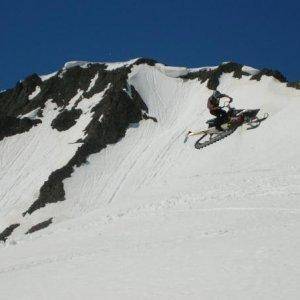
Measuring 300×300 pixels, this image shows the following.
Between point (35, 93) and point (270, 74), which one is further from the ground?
point (270, 74)

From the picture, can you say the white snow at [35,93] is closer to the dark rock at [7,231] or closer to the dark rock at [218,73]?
the dark rock at [218,73]

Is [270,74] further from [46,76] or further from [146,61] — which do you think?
[46,76]

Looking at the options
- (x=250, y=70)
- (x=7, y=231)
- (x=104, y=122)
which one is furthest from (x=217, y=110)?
(x=104, y=122)

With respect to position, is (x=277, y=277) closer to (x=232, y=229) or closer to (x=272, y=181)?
(x=232, y=229)

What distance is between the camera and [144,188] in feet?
94.6

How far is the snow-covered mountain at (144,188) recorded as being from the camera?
11.8 metres

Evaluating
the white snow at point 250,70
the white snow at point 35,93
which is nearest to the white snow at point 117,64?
the white snow at point 35,93

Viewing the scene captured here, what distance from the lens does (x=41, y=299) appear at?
11.5m

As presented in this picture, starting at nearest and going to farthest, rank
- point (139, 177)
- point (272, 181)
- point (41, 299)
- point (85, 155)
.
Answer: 1. point (41, 299)
2. point (272, 181)
3. point (139, 177)
4. point (85, 155)

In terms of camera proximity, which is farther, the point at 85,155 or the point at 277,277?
the point at 85,155

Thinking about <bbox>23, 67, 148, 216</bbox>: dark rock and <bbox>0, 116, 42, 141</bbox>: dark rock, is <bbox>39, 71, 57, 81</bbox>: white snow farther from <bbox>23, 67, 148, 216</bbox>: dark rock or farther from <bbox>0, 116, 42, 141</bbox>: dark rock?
<bbox>0, 116, 42, 141</bbox>: dark rock

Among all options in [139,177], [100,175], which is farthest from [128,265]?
[100,175]

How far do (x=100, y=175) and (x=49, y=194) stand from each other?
537cm

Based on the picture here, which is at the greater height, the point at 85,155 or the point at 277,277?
the point at 85,155
